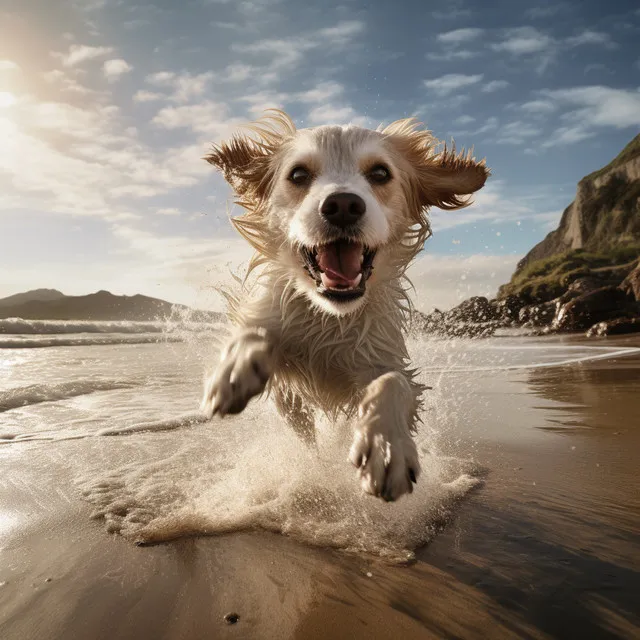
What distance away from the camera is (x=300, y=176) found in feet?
10.5

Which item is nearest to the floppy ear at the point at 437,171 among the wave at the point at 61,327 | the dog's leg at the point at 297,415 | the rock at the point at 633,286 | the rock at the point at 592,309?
the dog's leg at the point at 297,415

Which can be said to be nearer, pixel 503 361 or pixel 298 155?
pixel 298 155

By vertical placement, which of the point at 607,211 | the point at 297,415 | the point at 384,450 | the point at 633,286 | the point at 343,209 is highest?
the point at 607,211

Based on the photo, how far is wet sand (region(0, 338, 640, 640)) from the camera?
1.73 metres

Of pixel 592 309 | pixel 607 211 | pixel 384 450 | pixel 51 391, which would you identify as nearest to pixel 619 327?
pixel 592 309

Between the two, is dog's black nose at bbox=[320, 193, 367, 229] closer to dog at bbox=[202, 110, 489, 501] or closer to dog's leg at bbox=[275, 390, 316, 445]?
dog at bbox=[202, 110, 489, 501]

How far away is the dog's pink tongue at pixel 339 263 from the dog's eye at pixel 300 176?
45cm

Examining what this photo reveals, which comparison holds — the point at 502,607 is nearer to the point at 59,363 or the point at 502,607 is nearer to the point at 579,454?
the point at 579,454

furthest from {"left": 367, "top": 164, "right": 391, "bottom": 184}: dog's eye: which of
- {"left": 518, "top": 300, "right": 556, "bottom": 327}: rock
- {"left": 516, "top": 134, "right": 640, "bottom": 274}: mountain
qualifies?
{"left": 516, "top": 134, "right": 640, "bottom": 274}: mountain

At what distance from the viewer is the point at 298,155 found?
3.25m

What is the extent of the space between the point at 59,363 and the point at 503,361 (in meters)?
7.31

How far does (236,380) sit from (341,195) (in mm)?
1005

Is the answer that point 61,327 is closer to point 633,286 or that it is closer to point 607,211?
point 633,286

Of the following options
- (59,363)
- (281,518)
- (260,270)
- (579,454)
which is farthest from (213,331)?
(59,363)
